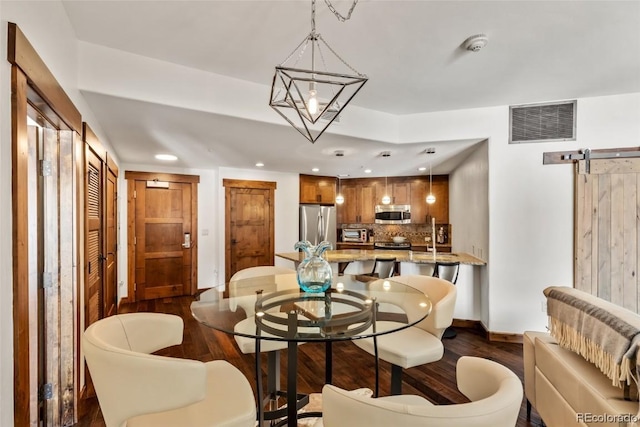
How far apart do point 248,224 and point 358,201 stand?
7.92 ft

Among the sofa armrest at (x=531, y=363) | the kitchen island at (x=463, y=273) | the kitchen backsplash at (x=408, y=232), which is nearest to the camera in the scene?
the sofa armrest at (x=531, y=363)

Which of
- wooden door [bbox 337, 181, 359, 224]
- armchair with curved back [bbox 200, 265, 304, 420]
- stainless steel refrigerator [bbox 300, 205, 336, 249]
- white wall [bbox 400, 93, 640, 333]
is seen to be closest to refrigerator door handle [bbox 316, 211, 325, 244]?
stainless steel refrigerator [bbox 300, 205, 336, 249]

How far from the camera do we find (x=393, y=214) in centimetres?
607

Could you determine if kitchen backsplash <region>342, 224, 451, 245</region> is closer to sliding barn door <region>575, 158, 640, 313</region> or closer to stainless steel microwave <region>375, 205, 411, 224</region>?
stainless steel microwave <region>375, 205, 411, 224</region>

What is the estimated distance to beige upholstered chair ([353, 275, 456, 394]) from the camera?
167cm

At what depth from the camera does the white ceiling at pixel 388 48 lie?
1.74 m

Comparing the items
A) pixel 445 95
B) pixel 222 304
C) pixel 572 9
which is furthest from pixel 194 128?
pixel 572 9

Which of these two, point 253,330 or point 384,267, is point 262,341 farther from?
point 384,267

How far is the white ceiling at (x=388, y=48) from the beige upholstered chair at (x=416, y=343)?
5.57ft

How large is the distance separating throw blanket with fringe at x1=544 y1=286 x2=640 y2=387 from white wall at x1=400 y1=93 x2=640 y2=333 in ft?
4.96

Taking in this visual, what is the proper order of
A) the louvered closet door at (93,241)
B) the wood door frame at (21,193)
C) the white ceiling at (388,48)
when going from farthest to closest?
the louvered closet door at (93,241)
the white ceiling at (388,48)
the wood door frame at (21,193)

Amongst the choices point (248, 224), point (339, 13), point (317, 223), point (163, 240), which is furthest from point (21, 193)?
point (317, 223)

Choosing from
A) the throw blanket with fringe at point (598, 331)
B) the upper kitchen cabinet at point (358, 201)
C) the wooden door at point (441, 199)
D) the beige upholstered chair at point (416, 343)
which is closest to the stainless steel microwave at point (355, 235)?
the upper kitchen cabinet at point (358, 201)

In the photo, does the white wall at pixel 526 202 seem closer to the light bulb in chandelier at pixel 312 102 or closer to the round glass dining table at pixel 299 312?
the round glass dining table at pixel 299 312
